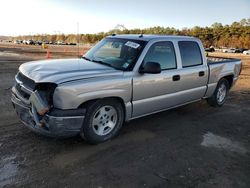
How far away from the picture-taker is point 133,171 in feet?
11.5

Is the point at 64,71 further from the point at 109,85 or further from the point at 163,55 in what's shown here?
the point at 163,55

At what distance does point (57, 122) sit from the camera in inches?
145

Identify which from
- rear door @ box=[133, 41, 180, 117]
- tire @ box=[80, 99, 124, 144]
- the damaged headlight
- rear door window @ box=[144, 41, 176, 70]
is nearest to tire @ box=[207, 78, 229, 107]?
rear door @ box=[133, 41, 180, 117]

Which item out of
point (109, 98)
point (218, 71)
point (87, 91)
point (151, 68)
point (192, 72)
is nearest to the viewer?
point (87, 91)

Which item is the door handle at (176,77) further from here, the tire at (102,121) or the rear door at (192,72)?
the tire at (102,121)

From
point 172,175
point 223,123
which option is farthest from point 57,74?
point 223,123

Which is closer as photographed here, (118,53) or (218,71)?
(118,53)

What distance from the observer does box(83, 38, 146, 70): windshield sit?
4.66 meters

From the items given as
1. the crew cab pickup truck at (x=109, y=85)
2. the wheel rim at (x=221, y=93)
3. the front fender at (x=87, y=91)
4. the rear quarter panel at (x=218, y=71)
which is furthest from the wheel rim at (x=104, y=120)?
the wheel rim at (x=221, y=93)

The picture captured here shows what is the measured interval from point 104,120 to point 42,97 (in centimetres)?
112

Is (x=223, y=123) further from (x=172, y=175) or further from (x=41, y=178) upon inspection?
(x=41, y=178)

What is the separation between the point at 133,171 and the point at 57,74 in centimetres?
181

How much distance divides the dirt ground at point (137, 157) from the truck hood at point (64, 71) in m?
1.12

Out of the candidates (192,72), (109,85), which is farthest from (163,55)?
(109,85)
